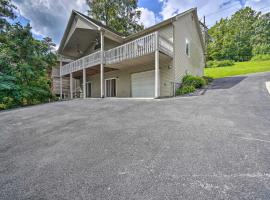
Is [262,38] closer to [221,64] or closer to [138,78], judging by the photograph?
[221,64]

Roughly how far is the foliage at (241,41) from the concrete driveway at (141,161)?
35731 mm

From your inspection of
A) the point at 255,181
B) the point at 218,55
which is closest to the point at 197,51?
the point at 255,181

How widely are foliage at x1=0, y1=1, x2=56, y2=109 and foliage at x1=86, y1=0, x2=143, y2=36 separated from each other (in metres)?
13.0

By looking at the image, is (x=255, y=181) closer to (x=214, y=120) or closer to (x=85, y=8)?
(x=214, y=120)

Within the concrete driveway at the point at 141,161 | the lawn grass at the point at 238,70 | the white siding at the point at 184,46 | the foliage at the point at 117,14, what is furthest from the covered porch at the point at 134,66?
the foliage at the point at 117,14

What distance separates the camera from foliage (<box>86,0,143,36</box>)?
2446 cm

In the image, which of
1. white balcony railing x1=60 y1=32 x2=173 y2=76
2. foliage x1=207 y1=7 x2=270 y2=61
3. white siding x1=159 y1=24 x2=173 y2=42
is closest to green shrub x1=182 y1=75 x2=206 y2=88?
white balcony railing x1=60 y1=32 x2=173 y2=76

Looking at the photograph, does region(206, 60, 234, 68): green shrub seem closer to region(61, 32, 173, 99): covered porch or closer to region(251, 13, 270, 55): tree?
region(251, 13, 270, 55): tree

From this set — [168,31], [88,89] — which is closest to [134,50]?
[168,31]

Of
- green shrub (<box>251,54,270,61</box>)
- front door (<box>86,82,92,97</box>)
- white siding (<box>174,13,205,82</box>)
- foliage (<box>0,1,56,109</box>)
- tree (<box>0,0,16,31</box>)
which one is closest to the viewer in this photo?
foliage (<box>0,1,56,109</box>)

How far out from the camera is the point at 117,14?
82.7ft

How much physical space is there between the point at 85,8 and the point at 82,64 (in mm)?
15620

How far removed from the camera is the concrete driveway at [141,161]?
1.96 metres

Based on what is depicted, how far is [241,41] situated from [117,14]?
27.4m
